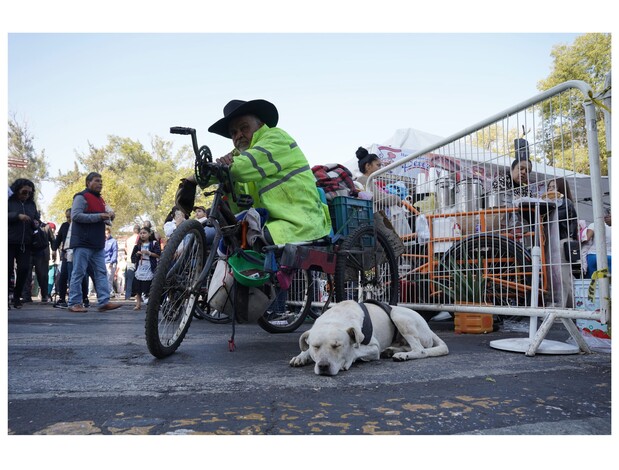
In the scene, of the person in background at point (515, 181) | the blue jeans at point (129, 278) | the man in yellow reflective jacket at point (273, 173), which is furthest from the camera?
the blue jeans at point (129, 278)

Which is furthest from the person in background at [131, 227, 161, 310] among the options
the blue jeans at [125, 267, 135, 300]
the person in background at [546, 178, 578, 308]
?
the person in background at [546, 178, 578, 308]

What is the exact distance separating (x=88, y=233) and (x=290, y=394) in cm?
618

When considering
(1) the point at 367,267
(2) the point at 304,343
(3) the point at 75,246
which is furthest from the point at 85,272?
(2) the point at 304,343

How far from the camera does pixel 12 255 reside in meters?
8.34

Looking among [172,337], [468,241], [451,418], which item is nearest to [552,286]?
[468,241]

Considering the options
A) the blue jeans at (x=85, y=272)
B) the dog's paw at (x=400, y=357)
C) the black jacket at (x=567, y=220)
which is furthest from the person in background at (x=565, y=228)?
the blue jeans at (x=85, y=272)

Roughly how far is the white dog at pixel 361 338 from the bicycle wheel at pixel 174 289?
89cm

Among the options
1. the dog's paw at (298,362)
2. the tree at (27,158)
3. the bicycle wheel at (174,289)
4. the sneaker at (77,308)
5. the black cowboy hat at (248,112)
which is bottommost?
the sneaker at (77,308)

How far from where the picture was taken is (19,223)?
27.5 feet

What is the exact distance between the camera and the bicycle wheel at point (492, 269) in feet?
14.0

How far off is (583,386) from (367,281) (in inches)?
116

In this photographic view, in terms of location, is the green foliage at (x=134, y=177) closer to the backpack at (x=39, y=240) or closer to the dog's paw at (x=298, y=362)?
the backpack at (x=39, y=240)

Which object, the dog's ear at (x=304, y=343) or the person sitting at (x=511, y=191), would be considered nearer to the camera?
the dog's ear at (x=304, y=343)

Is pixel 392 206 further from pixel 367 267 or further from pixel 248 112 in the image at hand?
pixel 248 112
